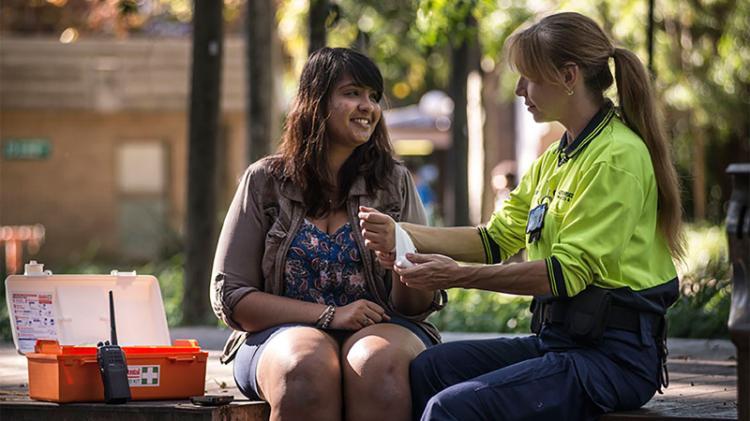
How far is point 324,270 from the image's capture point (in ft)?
18.1

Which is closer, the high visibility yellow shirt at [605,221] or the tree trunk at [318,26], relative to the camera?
the high visibility yellow shirt at [605,221]

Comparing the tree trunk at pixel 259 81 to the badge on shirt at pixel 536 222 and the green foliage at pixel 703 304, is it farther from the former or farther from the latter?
the badge on shirt at pixel 536 222

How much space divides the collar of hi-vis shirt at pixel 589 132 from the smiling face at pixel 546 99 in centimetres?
9

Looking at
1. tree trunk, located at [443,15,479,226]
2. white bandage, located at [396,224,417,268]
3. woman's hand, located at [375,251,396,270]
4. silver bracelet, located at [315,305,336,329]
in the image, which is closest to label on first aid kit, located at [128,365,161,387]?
silver bracelet, located at [315,305,336,329]

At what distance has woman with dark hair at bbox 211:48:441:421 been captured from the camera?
→ 531 centimetres

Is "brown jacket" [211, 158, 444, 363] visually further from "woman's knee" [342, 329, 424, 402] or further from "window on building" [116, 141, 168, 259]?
"window on building" [116, 141, 168, 259]

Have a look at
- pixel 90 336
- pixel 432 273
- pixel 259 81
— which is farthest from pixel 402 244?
pixel 259 81

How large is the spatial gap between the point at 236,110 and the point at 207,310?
45.0 feet

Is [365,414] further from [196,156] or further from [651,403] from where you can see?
[196,156]

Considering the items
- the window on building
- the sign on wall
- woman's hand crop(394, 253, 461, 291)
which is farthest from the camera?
the window on building

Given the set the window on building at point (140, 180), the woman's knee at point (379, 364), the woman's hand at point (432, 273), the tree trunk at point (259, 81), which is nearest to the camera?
the woman's hand at point (432, 273)

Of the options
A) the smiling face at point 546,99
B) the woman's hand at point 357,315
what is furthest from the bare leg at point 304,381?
the smiling face at point 546,99

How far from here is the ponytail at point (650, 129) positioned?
4.82 meters

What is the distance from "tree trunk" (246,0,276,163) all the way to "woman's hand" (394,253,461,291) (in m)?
8.00
